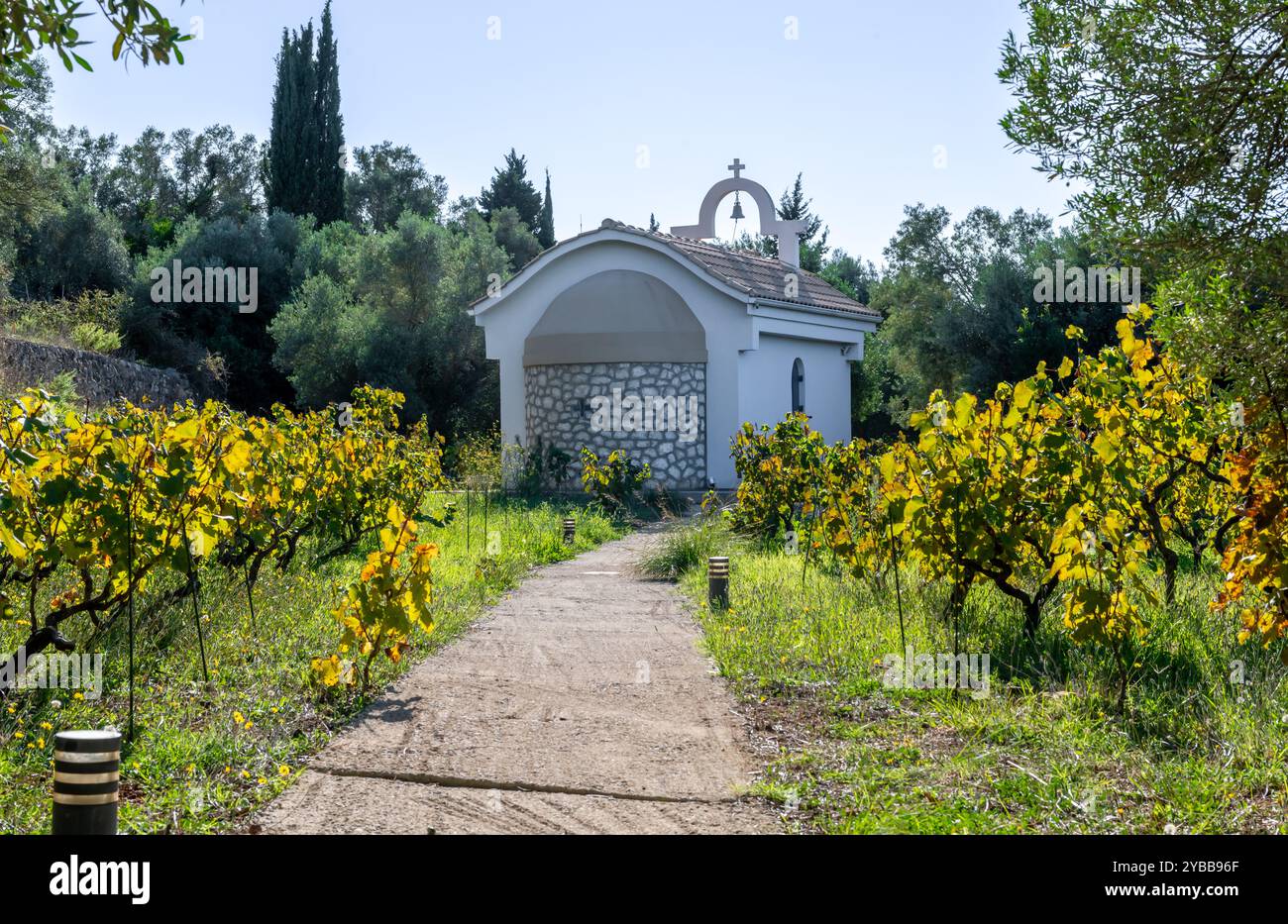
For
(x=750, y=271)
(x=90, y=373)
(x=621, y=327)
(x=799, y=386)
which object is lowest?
(x=799, y=386)

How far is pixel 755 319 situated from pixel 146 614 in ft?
55.6

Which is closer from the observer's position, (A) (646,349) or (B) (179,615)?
(B) (179,615)

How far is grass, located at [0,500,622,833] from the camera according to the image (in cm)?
518

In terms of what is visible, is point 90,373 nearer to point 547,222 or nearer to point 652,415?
point 652,415

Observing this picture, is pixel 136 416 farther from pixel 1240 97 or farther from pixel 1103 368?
pixel 1240 97

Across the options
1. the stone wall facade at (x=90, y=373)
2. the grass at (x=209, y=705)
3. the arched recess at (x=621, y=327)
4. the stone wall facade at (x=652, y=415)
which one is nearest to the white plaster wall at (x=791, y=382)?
the stone wall facade at (x=652, y=415)

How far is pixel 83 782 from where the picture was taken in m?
3.77

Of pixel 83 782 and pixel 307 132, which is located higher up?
pixel 307 132

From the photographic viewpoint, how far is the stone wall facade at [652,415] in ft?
75.6

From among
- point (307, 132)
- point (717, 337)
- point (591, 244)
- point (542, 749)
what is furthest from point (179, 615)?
point (307, 132)

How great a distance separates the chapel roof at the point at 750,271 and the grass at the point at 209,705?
543 inches

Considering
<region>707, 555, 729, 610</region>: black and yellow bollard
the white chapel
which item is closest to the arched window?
the white chapel

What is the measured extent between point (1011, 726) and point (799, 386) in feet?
67.1

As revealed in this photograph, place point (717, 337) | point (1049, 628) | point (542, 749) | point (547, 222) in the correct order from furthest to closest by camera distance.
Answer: point (547, 222)
point (717, 337)
point (1049, 628)
point (542, 749)
